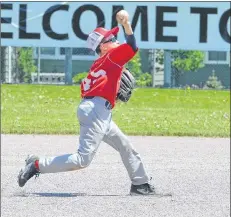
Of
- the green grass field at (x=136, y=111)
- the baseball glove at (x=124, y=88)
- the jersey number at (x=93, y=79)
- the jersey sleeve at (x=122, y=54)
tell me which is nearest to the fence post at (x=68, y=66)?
the green grass field at (x=136, y=111)

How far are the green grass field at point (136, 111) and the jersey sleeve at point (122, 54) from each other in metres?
6.57

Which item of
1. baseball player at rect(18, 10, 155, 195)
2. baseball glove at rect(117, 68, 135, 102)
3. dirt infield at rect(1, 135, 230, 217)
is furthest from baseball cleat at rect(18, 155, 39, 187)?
baseball glove at rect(117, 68, 135, 102)

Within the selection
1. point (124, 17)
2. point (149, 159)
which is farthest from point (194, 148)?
point (124, 17)

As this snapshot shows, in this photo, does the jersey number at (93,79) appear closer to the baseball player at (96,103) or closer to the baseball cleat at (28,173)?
the baseball player at (96,103)

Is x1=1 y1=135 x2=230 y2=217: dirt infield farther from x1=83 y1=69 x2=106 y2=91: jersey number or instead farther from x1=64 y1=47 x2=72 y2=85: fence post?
x1=64 y1=47 x2=72 y2=85: fence post

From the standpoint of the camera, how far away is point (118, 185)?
779 cm

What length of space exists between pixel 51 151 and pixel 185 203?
14.2 feet

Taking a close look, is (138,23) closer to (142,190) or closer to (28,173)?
(142,190)

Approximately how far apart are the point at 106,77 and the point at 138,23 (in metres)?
15.5

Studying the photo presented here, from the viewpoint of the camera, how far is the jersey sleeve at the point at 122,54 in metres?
6.74

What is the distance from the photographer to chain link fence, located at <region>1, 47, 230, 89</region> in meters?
23.3

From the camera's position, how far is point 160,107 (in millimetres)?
19141

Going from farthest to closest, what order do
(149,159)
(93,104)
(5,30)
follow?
1. (5,30)
2. (149,159)
3. (93,104)

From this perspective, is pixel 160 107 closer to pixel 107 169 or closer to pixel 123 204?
pixel 107 169
